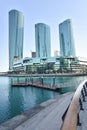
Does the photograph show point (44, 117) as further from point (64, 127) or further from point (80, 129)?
point (64, 127)

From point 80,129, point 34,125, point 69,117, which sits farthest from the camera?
point 34,125

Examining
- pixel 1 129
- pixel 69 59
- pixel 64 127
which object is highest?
pixel 69 59

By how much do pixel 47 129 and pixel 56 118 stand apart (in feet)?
5.57

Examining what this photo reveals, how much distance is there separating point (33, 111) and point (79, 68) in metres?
176

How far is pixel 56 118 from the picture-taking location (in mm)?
9273

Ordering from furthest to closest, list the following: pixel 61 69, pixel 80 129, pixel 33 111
Result: pixel 61 69 < pixel 33 111 < pixel 80 129

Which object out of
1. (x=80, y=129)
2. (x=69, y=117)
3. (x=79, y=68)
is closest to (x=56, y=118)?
(x=80, y=129)

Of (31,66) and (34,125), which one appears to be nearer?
(34,125)

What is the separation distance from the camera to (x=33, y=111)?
11.6 meters

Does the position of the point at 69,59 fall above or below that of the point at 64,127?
above

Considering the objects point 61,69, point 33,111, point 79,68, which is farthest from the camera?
point 79,68

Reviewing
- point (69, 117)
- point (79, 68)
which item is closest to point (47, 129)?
point (69, 117)

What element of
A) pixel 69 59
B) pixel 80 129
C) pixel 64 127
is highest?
pixel 69 59

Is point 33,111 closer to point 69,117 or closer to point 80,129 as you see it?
point 80,129
